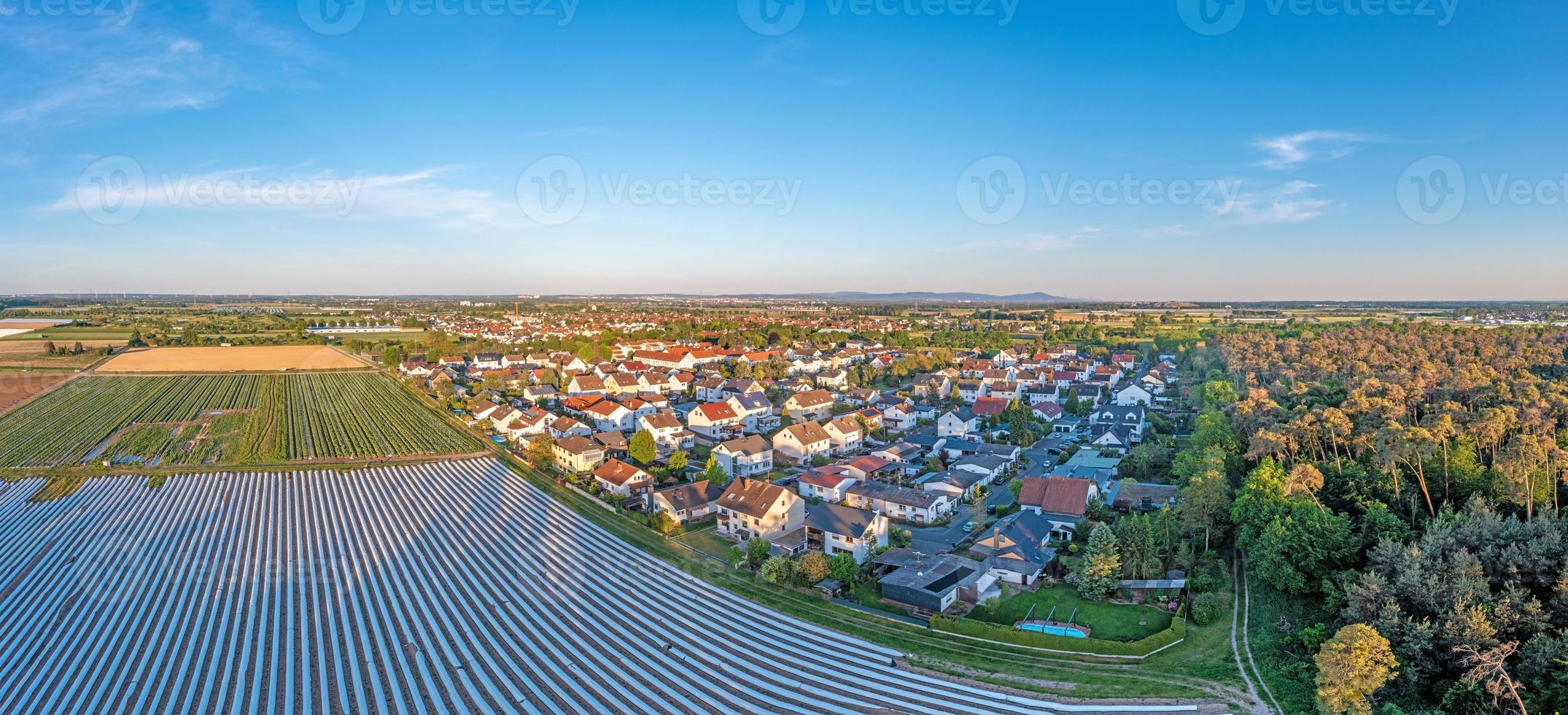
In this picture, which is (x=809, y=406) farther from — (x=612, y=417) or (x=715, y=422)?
(x=612, y=417)

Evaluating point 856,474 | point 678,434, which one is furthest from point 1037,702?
point 678,434

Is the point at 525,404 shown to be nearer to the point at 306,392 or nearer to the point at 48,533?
the point at 306,392

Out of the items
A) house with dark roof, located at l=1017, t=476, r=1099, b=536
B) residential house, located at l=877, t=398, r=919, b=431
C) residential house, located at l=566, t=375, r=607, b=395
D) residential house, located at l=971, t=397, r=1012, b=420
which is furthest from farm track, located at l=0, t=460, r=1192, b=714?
residential house, located at l=566, t=375, r=607, b=395

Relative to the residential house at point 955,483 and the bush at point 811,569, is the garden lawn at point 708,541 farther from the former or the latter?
the residential house at point 955,483

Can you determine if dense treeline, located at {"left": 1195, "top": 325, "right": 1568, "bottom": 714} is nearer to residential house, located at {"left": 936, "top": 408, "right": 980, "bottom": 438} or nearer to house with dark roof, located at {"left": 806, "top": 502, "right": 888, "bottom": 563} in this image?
house with dark roof, located at {"left": 806, "top": 502, "right": 888, "bottom": 563}

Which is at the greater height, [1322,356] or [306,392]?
[1322,356]

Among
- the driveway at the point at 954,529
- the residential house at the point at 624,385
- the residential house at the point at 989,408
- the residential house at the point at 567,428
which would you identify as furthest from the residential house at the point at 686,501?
the residential house at the point at 624,385

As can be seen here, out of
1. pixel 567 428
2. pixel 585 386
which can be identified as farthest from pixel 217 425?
pixel 585 386

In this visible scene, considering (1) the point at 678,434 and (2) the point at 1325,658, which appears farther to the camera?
(1) the point at 678,434
